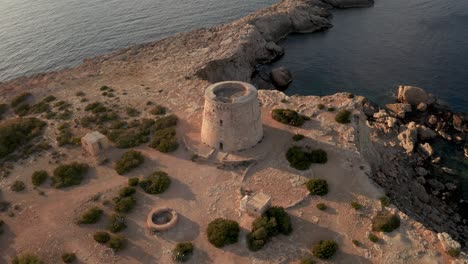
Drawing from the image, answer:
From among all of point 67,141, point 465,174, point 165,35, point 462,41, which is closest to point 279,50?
point 165,35

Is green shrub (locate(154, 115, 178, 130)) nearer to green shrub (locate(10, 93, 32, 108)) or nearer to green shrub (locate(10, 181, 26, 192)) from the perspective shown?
green shrub (locate(10, 181, 26, 192))

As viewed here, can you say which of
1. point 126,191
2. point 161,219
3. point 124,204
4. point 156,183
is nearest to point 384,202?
point 161,219

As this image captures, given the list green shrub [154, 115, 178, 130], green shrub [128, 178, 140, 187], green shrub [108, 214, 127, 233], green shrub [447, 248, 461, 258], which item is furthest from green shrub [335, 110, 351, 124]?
green shrub [108, 214, 127, 233]

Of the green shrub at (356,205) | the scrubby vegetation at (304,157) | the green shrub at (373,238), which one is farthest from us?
the scrubby vegetation at (304,157)

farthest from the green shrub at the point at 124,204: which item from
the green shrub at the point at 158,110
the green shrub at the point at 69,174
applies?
the green shrub at the point at 158,110

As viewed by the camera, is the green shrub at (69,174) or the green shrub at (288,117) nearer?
the green shrub at (69,174)

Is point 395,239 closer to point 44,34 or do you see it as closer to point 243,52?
point 243,52

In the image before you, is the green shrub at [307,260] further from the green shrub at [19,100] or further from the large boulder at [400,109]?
the green shrub at [19,100]
